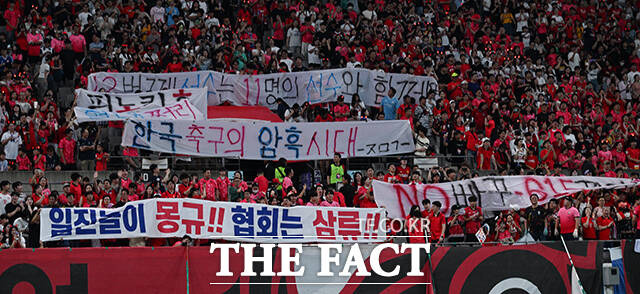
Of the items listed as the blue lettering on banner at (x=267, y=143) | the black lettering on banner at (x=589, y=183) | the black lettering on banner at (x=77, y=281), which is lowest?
the black lettering on banner at (x=77, y=281)

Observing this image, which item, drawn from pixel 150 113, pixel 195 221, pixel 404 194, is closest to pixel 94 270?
pixel 195 221

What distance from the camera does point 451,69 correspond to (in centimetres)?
2614

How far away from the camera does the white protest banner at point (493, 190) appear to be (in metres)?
18.3

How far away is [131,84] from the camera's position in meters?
24.1

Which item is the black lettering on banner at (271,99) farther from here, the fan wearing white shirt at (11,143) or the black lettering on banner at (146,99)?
the fan wearing white shirt at (11,143)

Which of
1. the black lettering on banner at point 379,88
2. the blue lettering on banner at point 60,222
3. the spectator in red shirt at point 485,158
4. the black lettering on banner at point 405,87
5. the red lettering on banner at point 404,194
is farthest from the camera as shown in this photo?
the black lettering on banner at point 405,87

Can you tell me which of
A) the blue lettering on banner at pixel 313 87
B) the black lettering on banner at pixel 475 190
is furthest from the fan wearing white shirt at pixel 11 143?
the black lettering on banner at pixel 475 190

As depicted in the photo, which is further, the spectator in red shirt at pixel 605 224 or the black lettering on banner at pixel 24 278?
the spectator in red shirt at pixel 605 224

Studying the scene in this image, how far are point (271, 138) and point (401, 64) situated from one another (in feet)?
20.0

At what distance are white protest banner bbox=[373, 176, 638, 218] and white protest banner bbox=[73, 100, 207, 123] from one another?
5.71 metres

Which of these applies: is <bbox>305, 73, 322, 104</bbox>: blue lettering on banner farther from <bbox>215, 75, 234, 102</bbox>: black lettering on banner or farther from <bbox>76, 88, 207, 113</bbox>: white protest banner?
<bbox>76, 88, 207, 113</bbox>: white protest banner

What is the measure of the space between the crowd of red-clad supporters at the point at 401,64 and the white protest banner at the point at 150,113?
34 cm

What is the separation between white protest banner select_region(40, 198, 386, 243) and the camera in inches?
632

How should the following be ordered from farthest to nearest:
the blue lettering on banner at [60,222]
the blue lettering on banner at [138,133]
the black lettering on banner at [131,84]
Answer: the black lettering on banner at [131,84] → the blue lettering on banner at [138,133] → the blue lettering on banner at [60,222]
